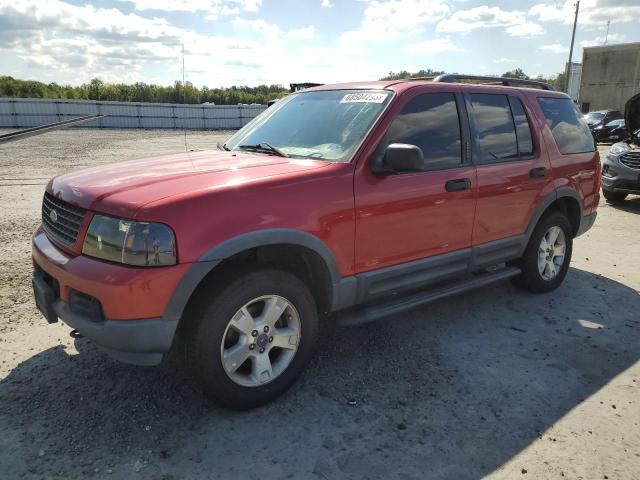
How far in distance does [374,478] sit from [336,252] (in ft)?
4.34

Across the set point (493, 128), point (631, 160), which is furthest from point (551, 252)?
point (631, 160)

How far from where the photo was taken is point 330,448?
2736mm

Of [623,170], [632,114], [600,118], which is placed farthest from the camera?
[600,118]

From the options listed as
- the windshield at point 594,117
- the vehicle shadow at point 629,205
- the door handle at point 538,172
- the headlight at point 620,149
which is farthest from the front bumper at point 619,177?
the windshield at point 594,117

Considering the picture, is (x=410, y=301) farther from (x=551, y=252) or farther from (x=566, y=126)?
(x=566, y=126)

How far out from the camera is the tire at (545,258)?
15.8 ft

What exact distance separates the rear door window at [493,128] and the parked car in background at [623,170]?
606 centimetres

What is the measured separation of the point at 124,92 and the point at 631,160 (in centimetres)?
4940

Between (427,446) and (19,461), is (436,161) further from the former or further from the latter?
(19,461)

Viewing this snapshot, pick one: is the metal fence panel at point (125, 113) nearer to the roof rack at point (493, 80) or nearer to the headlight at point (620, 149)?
the headlight at point (620, 149)

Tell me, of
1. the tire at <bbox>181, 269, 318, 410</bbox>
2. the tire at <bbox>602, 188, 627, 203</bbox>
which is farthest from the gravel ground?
the tire at <bbox>602, 188, 627, 203</bbox>

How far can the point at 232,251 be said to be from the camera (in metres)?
2.75

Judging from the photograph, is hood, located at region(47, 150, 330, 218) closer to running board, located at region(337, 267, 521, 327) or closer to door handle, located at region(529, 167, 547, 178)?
running board, located at region(337, 267, 521, 327)

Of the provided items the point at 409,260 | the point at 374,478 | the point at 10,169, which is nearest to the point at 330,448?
the point at 374,478
